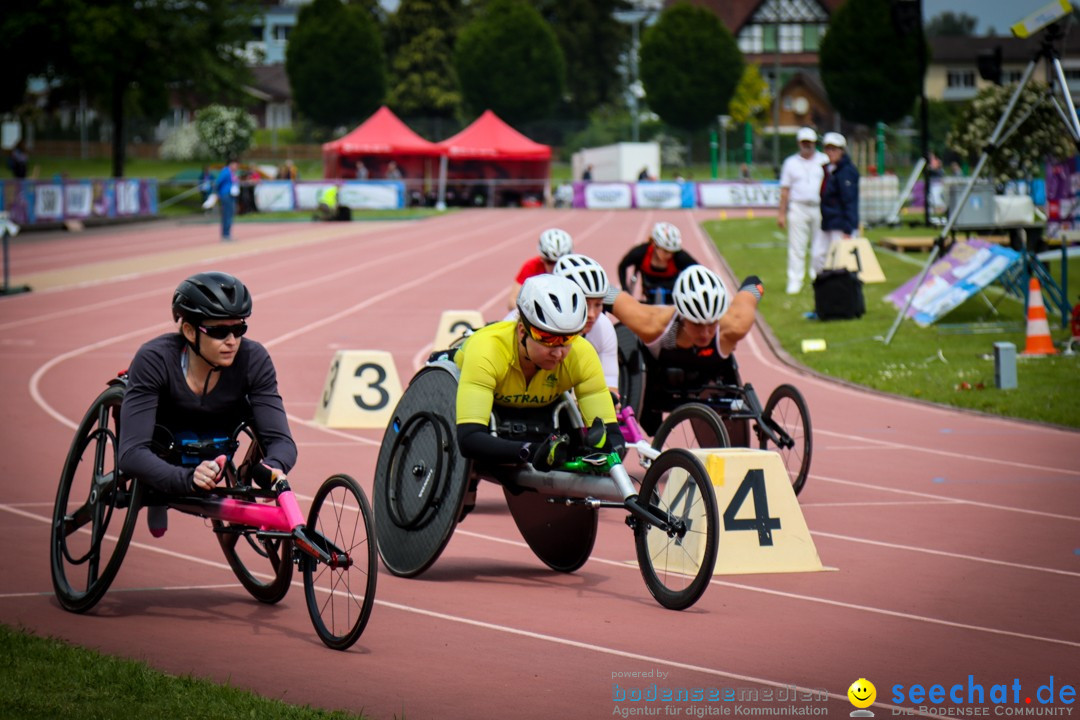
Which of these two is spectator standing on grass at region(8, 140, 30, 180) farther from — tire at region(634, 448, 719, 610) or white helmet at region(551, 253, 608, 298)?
tire at region(634, 448, 719, 610)

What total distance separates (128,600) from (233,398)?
50.3 inches

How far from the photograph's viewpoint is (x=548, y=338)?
7.31 metres

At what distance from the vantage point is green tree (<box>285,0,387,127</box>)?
97875mm

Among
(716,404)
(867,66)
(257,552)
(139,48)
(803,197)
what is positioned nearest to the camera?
(257,552)

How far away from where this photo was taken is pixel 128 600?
764cm

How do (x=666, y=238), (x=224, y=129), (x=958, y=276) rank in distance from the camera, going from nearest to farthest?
1. (x=666, y=238)
2. (x=958, y=276)
3. (x=224, y=129)

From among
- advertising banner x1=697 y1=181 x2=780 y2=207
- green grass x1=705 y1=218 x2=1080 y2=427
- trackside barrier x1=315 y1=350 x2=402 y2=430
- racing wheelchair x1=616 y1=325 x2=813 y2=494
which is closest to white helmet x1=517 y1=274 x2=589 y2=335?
racing wheelchair x1=616 y1=325 x2=813 y2=494

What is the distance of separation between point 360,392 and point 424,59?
94.0 m

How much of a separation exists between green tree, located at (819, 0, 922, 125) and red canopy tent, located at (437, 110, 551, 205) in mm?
32618

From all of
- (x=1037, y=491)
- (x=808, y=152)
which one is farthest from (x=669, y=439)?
(x=808, y=152)

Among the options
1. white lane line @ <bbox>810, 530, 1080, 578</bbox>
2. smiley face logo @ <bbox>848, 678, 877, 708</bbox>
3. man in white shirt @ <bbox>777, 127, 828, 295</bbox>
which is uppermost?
man in white shirt @ <bbox>777, 127, 828, 295</bbox>

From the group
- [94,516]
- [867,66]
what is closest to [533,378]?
[94,516]

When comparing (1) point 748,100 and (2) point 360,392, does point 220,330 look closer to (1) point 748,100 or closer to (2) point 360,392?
(2) point 360,392

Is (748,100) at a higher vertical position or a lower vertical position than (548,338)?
higher
